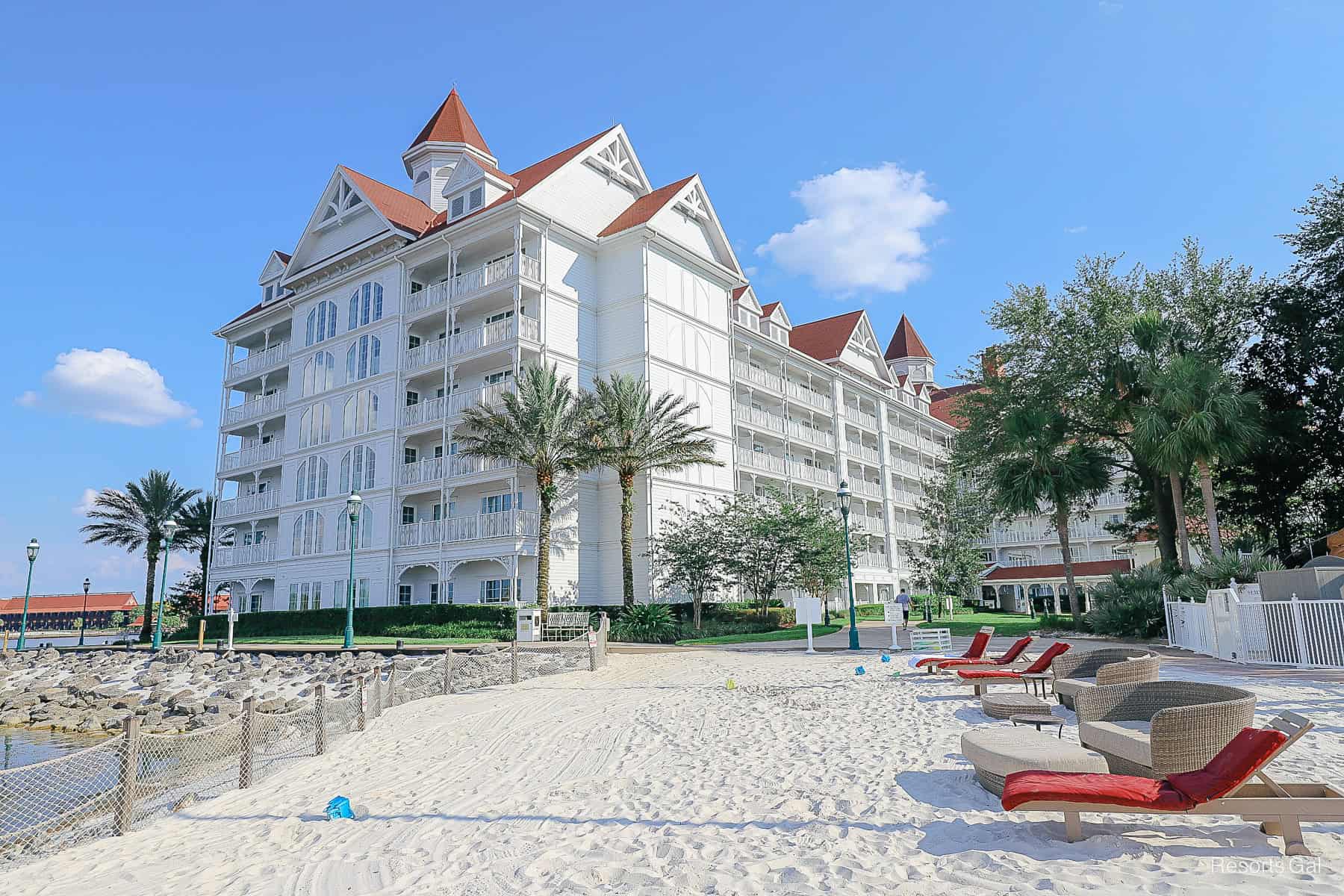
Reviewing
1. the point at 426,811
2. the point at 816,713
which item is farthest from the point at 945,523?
the point at 426,811

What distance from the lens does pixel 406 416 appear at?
3606 cm

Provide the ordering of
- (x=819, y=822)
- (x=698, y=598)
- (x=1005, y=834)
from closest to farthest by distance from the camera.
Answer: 1. (x=1005, y=834)
2. (x=819, y=822)
3. (x=698, y=598)

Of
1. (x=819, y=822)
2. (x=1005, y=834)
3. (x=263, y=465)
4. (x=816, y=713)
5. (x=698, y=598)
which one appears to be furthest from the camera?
(x=263, y=465)

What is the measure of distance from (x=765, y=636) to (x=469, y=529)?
12077 mm

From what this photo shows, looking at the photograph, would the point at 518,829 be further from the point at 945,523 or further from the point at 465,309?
the point at 945,523

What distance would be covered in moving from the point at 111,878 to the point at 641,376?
29.8 m

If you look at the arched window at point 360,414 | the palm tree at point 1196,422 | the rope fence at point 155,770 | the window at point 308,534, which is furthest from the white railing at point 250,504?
the palm tree at point 1196,422

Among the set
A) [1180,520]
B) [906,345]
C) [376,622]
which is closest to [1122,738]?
[1180,520]

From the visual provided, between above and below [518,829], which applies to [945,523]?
above

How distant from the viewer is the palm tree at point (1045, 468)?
2845cm

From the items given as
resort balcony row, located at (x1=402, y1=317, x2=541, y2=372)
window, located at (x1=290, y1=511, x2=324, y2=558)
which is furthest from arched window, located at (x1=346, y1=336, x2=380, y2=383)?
window, located at (x1=290, y1=511, x2=324, y2=558)

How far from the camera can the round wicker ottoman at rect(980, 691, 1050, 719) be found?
8789 millimetres

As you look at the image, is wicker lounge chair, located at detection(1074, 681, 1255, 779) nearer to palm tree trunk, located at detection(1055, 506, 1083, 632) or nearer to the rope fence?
the rope fence

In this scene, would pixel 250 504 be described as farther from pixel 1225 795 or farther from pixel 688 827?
pixel 1225 795
